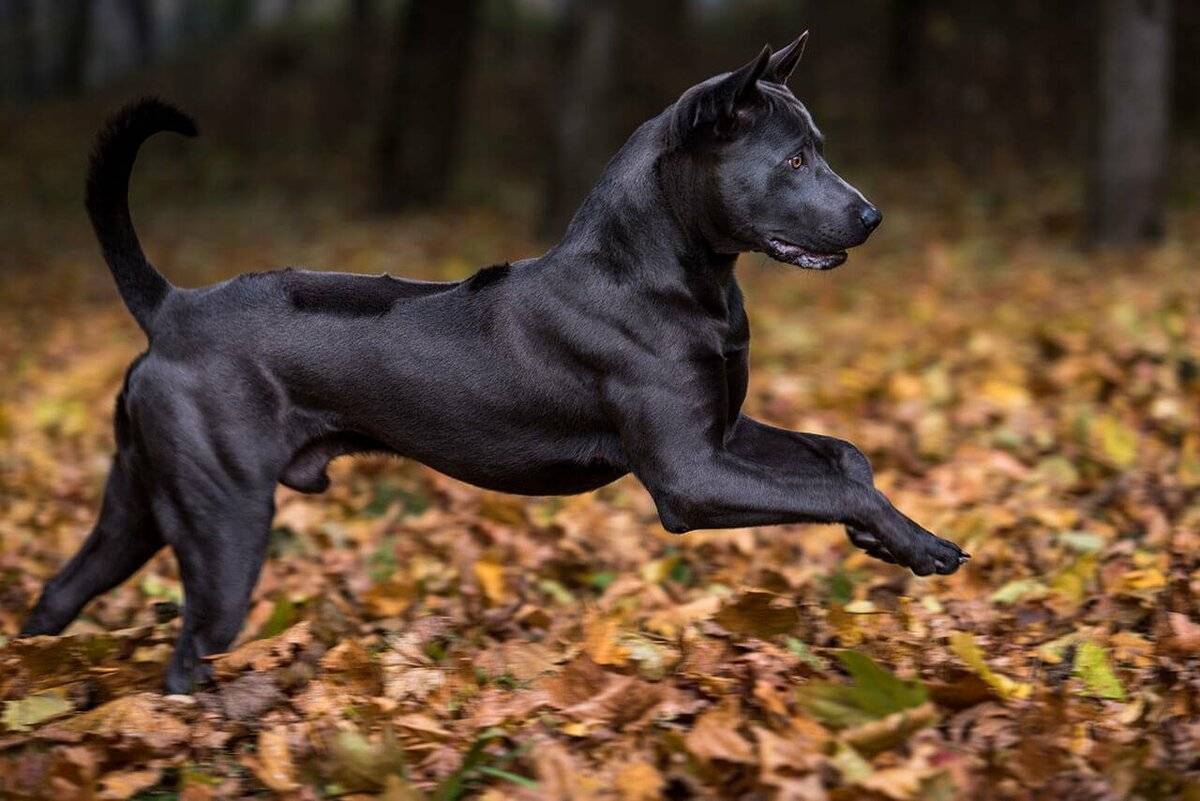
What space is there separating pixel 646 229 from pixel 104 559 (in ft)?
6.79

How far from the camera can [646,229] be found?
13.5ft

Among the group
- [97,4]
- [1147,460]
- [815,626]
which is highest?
[97,4]

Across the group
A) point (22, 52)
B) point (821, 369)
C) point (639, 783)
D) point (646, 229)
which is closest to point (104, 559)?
point (646, 229)

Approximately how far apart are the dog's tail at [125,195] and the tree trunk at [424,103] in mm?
12606

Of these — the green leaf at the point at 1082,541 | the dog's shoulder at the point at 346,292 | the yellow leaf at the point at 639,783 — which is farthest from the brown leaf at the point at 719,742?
the green leaf at the point at 1082,541

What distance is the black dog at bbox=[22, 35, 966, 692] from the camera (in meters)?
3.98

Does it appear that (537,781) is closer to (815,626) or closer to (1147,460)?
(815,626)

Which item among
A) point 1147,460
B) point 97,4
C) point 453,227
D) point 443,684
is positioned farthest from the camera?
point 97,4

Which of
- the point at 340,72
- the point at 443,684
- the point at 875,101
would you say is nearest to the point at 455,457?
the point at 443,684

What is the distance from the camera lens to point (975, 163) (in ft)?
56.8

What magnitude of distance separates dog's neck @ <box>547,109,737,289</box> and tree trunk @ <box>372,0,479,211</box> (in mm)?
13021

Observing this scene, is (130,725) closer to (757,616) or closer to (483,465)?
(483,465)

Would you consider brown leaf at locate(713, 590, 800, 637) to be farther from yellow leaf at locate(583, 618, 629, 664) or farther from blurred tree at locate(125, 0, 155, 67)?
blurred tree at locate(125, 0, 155, 67)

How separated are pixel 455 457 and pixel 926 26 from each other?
16897 millimetres
